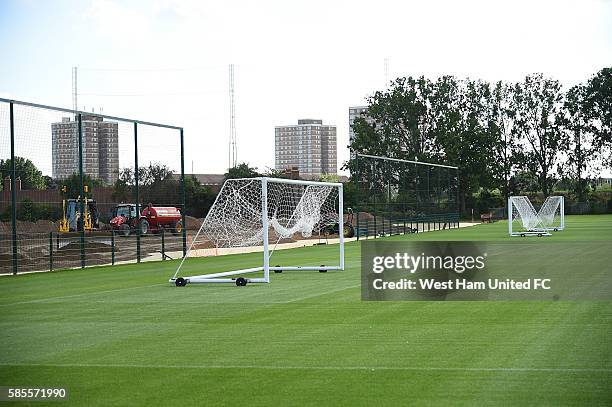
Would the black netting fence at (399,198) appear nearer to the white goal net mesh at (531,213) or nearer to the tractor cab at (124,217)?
the white goal net mesh at (531,213)

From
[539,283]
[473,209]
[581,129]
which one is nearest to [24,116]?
[539,283]

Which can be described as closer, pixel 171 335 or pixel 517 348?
pixel 517 348

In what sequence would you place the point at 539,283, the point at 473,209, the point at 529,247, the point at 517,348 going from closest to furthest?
the point at 517,348 → the point at 539,283 → the point at 529,247 → the point at 473,209

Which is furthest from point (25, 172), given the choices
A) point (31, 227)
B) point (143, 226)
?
point (143, 226)

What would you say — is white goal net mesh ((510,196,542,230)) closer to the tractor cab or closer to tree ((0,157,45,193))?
the tractor cab

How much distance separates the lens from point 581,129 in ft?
251

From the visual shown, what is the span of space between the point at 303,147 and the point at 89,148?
113468 mm

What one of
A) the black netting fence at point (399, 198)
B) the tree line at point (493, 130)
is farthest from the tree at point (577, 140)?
the black netting fence at point (399, 198)

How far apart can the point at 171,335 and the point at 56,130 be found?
48.1 ft

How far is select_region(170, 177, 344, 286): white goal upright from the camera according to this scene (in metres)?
16.7

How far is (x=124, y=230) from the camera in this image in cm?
2562

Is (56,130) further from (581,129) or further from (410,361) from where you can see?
(581,129)

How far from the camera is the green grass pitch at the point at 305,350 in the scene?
677 centimetres

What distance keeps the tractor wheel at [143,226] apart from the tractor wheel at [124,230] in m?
0.39
